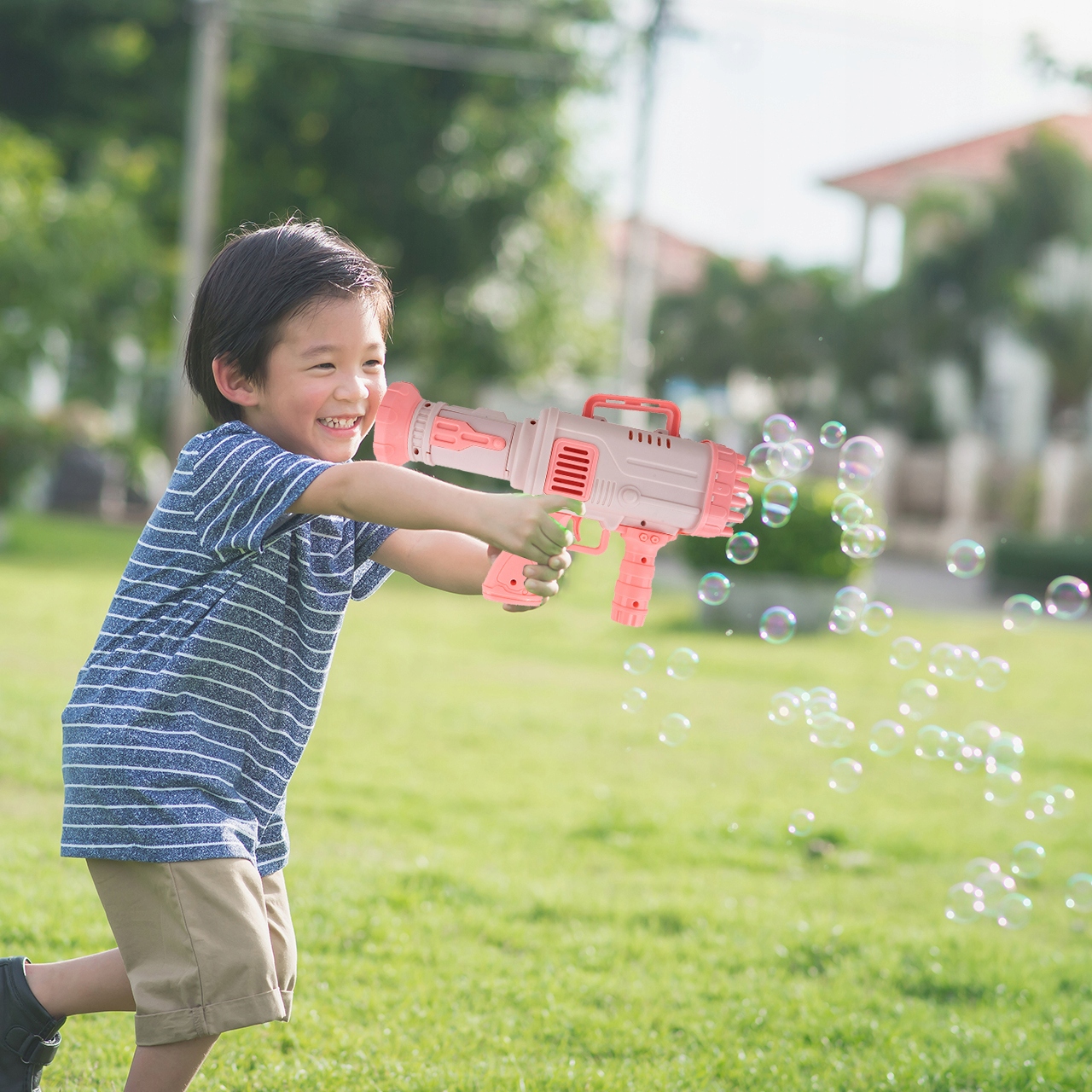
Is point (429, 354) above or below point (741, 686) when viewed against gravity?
above

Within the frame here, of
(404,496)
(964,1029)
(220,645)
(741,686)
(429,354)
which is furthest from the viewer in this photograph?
(429,354)

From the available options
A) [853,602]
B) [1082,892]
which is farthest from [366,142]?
[1082,892]

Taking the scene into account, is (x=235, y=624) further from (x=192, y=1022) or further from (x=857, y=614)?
(x=857, y=614)

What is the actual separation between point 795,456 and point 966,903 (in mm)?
1250

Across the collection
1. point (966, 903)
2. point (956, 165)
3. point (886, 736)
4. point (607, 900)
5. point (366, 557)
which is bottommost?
point (607, 900)

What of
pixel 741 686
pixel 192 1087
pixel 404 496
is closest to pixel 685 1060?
pixel 192 1087

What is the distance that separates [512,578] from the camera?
204 centimetres

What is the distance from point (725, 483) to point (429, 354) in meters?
19.8

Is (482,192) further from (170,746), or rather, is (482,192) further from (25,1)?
(170,746)

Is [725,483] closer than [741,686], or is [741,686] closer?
[725,483]

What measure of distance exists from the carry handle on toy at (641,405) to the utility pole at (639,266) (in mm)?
12627

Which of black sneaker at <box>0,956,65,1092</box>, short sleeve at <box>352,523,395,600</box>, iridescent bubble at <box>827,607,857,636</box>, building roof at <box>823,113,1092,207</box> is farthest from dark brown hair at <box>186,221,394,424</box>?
building roof at <box>823,113,1092,207</box>

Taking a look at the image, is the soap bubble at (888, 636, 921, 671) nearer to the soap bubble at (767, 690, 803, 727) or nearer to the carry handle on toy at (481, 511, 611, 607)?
the soap bubble at (767, 690, 803, 727)

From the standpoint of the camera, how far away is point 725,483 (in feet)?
6.69
